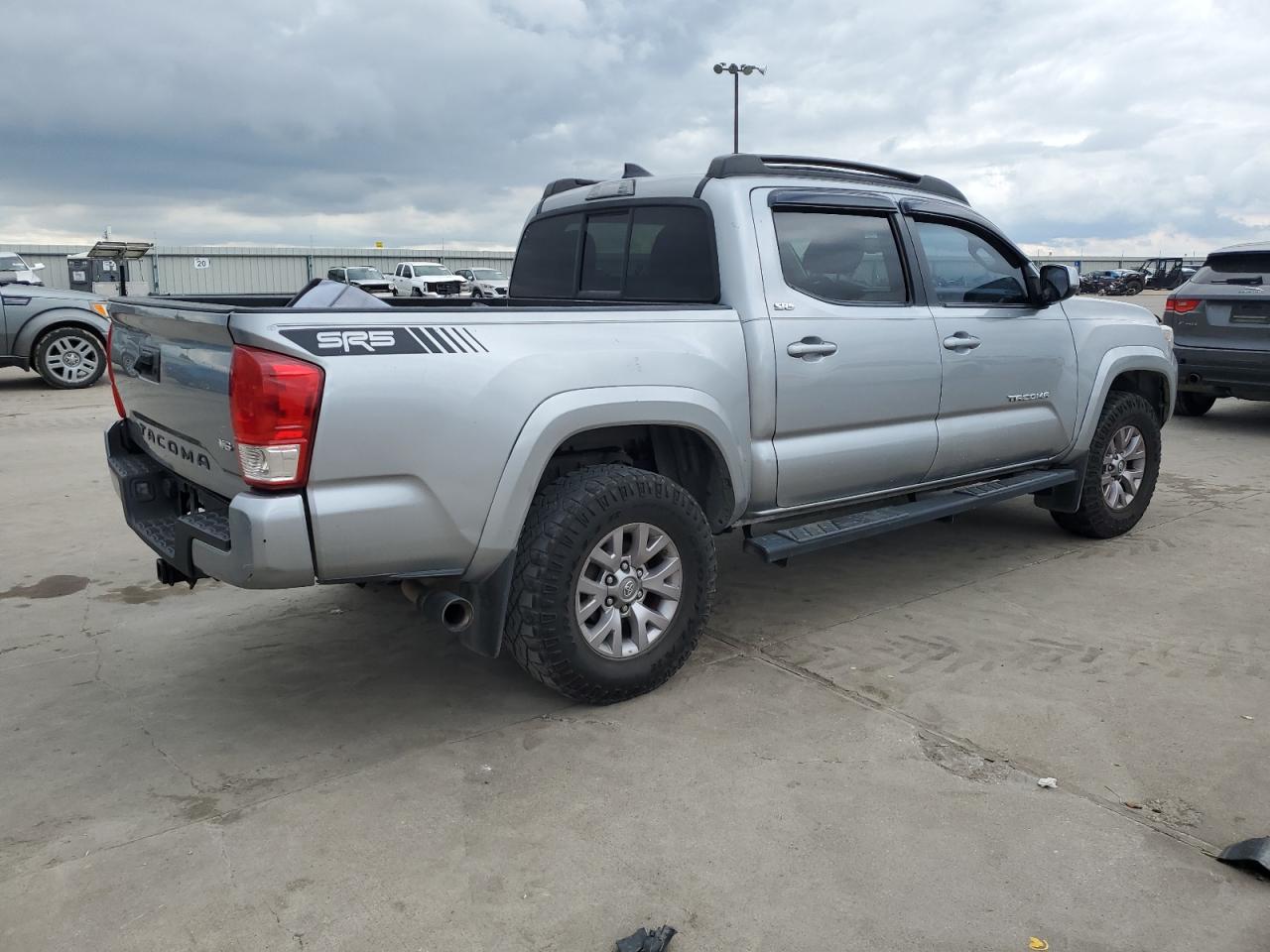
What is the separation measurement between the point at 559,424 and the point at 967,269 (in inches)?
103

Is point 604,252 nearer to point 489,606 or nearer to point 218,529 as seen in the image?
point 489,606

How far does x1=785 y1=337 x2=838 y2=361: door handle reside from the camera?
4070 millimetres

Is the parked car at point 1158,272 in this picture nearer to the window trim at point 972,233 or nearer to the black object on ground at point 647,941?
the window trim at point 972,233

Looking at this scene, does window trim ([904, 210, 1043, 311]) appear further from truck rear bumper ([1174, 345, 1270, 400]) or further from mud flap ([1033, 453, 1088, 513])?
truck rear bumper ([1174, 345, 1270, 400])

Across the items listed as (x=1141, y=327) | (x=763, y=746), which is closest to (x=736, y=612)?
(x=763, y=746)

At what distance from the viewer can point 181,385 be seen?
134 inches

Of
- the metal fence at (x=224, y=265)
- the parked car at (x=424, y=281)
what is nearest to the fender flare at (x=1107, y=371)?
the parked car at (x=424, y=281)

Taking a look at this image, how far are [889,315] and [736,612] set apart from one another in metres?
1.48

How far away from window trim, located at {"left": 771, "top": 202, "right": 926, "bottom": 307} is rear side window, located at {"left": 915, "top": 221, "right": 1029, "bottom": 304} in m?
0.15

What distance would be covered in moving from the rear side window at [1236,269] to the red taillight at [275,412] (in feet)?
29.8

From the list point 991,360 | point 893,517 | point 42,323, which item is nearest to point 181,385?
point 893,517

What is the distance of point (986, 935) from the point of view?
247cm

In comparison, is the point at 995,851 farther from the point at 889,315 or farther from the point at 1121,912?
the point at 889,315

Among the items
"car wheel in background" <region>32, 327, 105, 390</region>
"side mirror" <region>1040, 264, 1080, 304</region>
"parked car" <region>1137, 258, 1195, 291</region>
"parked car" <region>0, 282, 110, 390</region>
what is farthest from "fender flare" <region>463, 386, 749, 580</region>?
"parked car" <region>1137, 258, 1195, 291</region>
